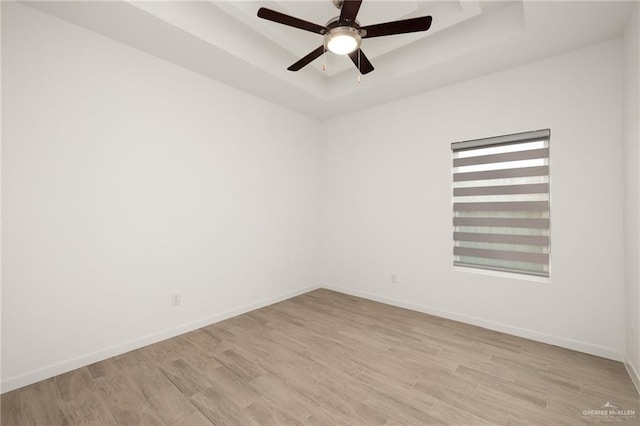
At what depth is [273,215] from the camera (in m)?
3.93

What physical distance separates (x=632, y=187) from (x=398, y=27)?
2.21m

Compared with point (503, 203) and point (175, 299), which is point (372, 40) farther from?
point (175, 299)

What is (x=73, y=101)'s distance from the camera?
2.26m

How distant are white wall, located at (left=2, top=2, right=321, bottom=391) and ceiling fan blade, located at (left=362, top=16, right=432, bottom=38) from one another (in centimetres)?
202

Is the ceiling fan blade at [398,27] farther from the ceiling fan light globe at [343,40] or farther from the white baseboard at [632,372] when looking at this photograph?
the white baseboard at [632,372]

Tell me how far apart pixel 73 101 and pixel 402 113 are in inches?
139

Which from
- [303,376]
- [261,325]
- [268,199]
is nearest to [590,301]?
[303,376]

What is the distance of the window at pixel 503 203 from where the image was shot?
281 cm

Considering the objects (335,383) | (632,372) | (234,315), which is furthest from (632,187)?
(234,315)

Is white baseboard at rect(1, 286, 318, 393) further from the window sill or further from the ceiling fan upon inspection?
the ceiling fan

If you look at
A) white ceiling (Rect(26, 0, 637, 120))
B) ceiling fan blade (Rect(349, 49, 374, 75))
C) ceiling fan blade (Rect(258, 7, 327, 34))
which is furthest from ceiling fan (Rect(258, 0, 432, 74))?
white ceiling (Rect(26, 0, 637, 120))

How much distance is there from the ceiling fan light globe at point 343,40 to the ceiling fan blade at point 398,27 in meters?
0.09

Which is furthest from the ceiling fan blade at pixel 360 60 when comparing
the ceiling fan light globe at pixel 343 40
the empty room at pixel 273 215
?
the ceiling fan light globe at pixel 343 40

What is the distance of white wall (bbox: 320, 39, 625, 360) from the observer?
2436 mm
